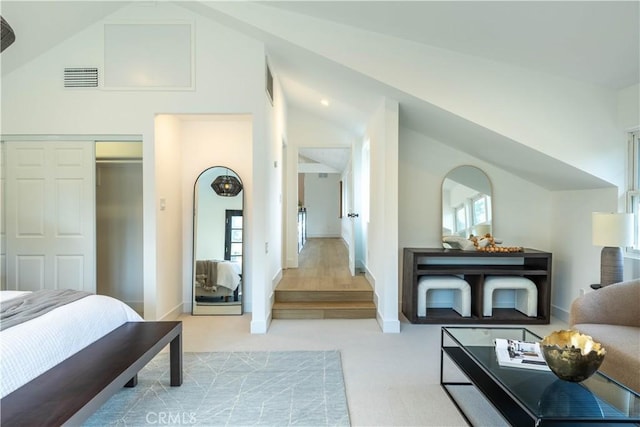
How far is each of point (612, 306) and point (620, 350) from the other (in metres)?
0.56

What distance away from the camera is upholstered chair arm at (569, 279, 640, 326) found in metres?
2.53

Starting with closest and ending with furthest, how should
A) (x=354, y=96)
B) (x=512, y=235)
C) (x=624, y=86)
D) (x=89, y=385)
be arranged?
(x=89, y=385)
(x=624, y=86)
(x=354, y=96)
(x=512, y=235)

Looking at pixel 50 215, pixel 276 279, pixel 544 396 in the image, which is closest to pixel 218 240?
pixel 276 279

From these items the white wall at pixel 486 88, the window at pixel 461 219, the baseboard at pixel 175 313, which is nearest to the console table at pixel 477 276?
the window at pixel 461 219

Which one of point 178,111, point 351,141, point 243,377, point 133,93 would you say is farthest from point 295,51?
point 243,377

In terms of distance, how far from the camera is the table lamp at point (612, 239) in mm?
2943

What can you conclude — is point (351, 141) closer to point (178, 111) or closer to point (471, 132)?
point (471, 132)

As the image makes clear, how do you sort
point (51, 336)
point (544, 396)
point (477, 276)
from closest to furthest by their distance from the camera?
point (544, 396) < point (51, 336) < point (477, 276)

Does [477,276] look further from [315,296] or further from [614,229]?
[315,296]

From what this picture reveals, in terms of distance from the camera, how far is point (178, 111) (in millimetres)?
3742

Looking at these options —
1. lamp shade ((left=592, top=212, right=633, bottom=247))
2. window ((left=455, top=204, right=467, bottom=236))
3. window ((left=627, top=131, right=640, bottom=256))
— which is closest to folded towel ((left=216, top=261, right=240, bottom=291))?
window ((left=455, top=204, right=467, bottom=236))

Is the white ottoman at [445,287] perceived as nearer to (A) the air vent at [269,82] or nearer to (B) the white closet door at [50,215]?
(A) the air vent at [269,82]

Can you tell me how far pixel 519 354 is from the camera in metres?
2.11

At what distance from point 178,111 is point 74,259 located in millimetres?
1922
